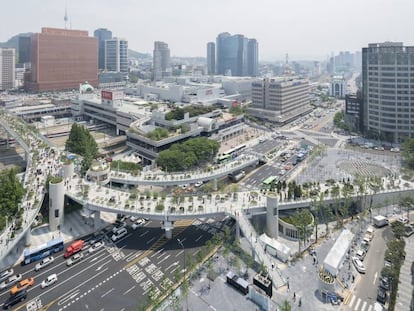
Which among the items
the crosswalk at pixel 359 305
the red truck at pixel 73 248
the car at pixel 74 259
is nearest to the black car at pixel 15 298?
the car at pixel 74 259

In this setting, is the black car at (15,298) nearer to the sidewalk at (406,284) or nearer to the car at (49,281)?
the car at (49,281)

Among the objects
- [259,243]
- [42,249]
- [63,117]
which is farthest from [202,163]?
[63,117]

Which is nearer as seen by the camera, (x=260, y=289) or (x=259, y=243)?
(x=260, y=289)

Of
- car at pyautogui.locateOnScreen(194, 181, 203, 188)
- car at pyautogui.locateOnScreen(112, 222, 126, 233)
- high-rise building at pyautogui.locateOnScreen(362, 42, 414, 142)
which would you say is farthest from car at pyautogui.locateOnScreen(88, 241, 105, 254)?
high-rise building at pyautogui.locateOnScreen(362, 42, 414, 142)

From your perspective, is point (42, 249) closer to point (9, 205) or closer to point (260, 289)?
point (9, 205)

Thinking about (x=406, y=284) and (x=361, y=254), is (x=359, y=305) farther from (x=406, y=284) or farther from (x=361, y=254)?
(x=361, y=254)

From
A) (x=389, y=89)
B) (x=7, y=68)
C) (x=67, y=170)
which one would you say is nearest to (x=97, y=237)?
(x=67, y=170)

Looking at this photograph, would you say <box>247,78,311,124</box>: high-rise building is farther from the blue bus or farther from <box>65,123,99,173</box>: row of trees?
the blue bus
